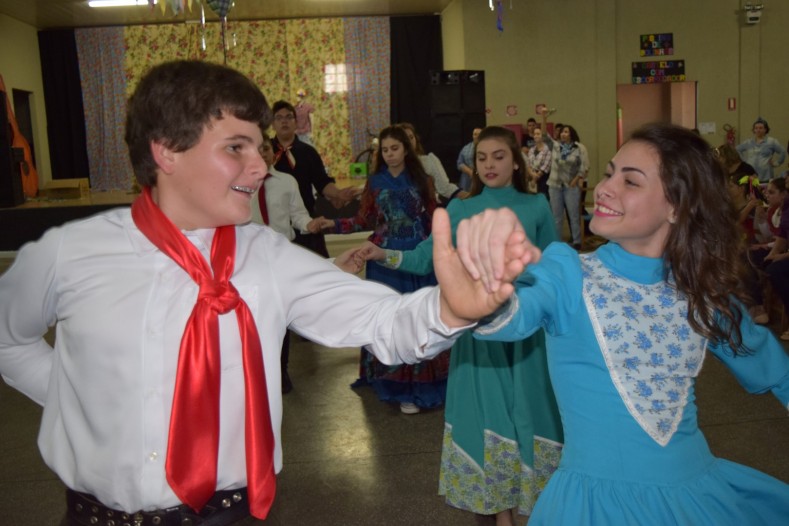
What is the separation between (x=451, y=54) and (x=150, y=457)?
1475cm

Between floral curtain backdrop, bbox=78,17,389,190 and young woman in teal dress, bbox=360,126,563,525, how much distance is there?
13.5m

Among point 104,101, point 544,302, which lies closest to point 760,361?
point 544,302

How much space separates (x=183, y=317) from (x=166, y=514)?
1.12ft

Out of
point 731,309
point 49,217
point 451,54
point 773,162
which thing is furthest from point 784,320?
point 451,54

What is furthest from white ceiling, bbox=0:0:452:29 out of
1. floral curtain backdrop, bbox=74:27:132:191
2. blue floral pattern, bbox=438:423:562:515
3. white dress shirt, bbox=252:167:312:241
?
blue floral pattern, bbox=438:423:562:515

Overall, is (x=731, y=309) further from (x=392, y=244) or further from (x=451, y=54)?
(x=451, y=54)

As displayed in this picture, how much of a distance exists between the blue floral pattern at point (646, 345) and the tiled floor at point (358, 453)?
153 centimetres

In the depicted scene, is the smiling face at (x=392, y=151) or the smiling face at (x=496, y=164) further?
the smiling face at (x=392, y=151)

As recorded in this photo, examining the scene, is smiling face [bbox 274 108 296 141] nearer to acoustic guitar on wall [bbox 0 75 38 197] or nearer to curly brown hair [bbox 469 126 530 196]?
curly brown hair [bbox 469 126 530 196]

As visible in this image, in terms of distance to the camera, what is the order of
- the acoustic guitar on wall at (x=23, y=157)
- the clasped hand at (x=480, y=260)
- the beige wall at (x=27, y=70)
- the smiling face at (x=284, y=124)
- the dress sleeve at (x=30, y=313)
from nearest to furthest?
1. the clasped hand at (x=480, y=260)
2. the dress sleeve at (x=30, y=313)
3. the smiling face at (x=284, y=124)
4. the acoustic guitar on wall at (x=23, y=157)
5. the beige wall at (x=27, y=70)

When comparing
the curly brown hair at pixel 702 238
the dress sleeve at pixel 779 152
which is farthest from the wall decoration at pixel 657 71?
the curly brown hair at pixel 702 238

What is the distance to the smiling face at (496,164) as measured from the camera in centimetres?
343

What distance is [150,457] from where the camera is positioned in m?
1.41

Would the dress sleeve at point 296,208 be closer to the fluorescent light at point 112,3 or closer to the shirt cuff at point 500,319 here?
the shirt cuff at point 500,319
